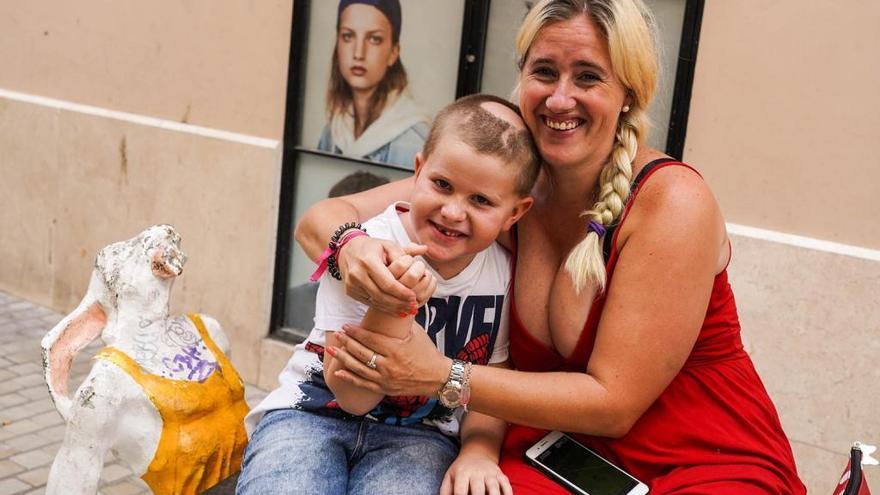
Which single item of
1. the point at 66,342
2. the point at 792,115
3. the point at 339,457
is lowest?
the point at 339,457

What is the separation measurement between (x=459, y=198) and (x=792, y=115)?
2127 millimetres

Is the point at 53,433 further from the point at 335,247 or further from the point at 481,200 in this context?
the point at 481,200

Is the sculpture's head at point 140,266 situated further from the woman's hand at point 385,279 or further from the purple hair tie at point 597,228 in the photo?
the purple hair tie at point 597,228

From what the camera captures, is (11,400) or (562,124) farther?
(11,400)

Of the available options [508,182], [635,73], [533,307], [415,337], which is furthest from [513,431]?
[635,73]

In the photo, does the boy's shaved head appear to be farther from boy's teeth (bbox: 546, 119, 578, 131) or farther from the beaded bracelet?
the beaded bracelet

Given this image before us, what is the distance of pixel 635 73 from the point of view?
2.14 meters

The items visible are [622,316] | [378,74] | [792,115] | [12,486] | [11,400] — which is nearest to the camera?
[622,316]

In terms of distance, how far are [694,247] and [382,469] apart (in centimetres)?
95

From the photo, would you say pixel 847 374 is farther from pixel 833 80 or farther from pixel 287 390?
pixel 287 390

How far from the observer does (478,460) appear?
2229 millimetres

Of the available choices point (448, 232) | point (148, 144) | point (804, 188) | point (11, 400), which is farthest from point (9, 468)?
point (804, 188)

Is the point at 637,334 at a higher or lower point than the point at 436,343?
higher

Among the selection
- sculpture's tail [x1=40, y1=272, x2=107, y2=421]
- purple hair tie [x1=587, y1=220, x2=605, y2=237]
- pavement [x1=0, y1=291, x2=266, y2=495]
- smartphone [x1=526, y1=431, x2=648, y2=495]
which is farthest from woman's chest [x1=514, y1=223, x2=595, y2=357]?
pavement [x1=0, y1=291, x2=266, y2=495]
